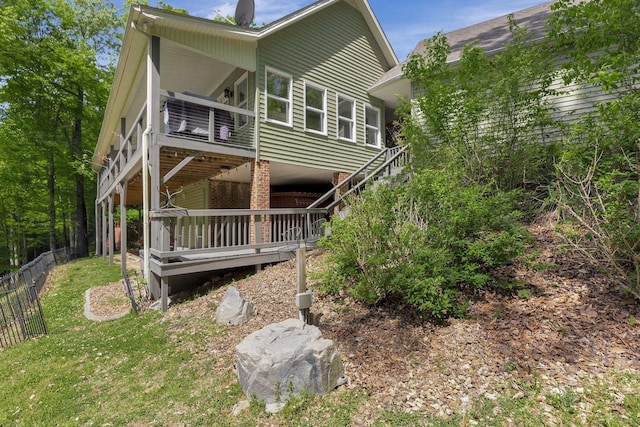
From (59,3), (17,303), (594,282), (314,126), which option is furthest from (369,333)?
(59,3)

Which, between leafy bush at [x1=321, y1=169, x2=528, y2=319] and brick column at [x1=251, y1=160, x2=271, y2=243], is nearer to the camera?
leafy bush at [x1=321, y1=169, x2=528, y2=319]

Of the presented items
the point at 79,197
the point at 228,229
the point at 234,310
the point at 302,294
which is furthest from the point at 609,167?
the point at 79,197

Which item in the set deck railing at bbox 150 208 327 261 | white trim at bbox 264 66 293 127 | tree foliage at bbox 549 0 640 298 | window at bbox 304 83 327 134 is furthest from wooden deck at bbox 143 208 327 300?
tree foliage at bbox 549 0 640 298

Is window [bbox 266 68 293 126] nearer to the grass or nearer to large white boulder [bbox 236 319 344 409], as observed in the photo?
the grass

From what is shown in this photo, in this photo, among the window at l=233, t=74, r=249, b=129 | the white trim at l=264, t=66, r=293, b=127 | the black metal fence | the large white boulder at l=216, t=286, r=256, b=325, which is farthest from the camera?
the window at l=233, t=74, r=249, b=129

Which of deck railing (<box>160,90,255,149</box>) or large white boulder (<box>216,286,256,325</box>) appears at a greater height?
deck railing (<box>160,90,255,149</box>)

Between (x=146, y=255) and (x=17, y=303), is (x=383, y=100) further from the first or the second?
(x=17, y=303)

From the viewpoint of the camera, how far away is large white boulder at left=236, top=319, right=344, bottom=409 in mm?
3053

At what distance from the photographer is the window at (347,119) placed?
11.6 m

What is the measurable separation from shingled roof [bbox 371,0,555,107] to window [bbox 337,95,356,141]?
113 cm

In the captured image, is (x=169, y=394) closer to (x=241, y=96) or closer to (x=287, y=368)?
(x=287, y=368)

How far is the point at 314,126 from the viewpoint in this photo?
1052cm

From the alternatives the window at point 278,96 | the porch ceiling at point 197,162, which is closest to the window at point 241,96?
the window at point 278,96

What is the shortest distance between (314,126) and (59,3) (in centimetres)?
1829
